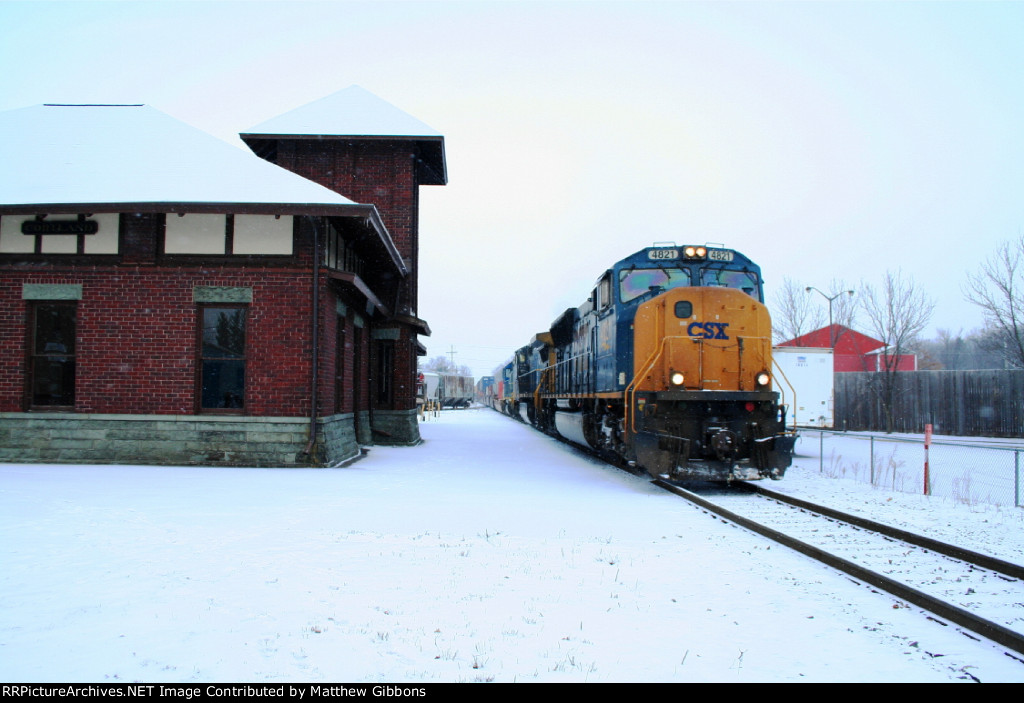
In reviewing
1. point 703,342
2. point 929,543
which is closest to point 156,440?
point 703,342

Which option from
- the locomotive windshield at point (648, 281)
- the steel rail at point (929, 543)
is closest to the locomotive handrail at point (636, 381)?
the locomotive windshield at point (648, 281)

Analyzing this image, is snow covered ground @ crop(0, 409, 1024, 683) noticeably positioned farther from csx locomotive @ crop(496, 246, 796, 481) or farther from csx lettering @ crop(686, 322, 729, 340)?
csx lettering @ crop(686, 322, 729, 340)

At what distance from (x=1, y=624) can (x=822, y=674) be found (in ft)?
14.9

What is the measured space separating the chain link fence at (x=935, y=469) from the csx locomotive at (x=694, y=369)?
2908 mm

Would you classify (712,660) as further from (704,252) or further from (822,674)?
(704,252)

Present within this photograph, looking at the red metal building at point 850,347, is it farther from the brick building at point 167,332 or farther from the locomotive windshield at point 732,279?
the brick building at point 167,332

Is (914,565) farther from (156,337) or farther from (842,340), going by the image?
(842,340)

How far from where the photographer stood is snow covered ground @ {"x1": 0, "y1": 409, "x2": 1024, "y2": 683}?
3.54m

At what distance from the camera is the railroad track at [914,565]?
446cm

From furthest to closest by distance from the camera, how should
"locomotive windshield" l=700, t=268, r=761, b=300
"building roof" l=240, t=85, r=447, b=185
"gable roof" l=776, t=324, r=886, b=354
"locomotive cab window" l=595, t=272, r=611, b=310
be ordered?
"gable roof" l=776, t=324, r=886, b=354, "building roof" l=240, t=85, r=447, b=185, "locomotive cab window" l=595, t=272, r=611, b=310, "locomotive windshield" l=700, t=268, r=761, b=300

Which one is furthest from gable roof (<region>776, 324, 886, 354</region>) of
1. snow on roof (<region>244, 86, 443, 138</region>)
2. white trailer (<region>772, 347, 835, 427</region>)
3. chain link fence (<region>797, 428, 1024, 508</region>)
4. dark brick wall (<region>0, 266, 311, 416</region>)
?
dark brick wall (<region>0, 266, 311, 416</region>)

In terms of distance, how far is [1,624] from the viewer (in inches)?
154

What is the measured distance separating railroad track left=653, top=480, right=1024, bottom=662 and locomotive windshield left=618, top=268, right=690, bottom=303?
424cm

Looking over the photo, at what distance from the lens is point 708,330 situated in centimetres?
1045
